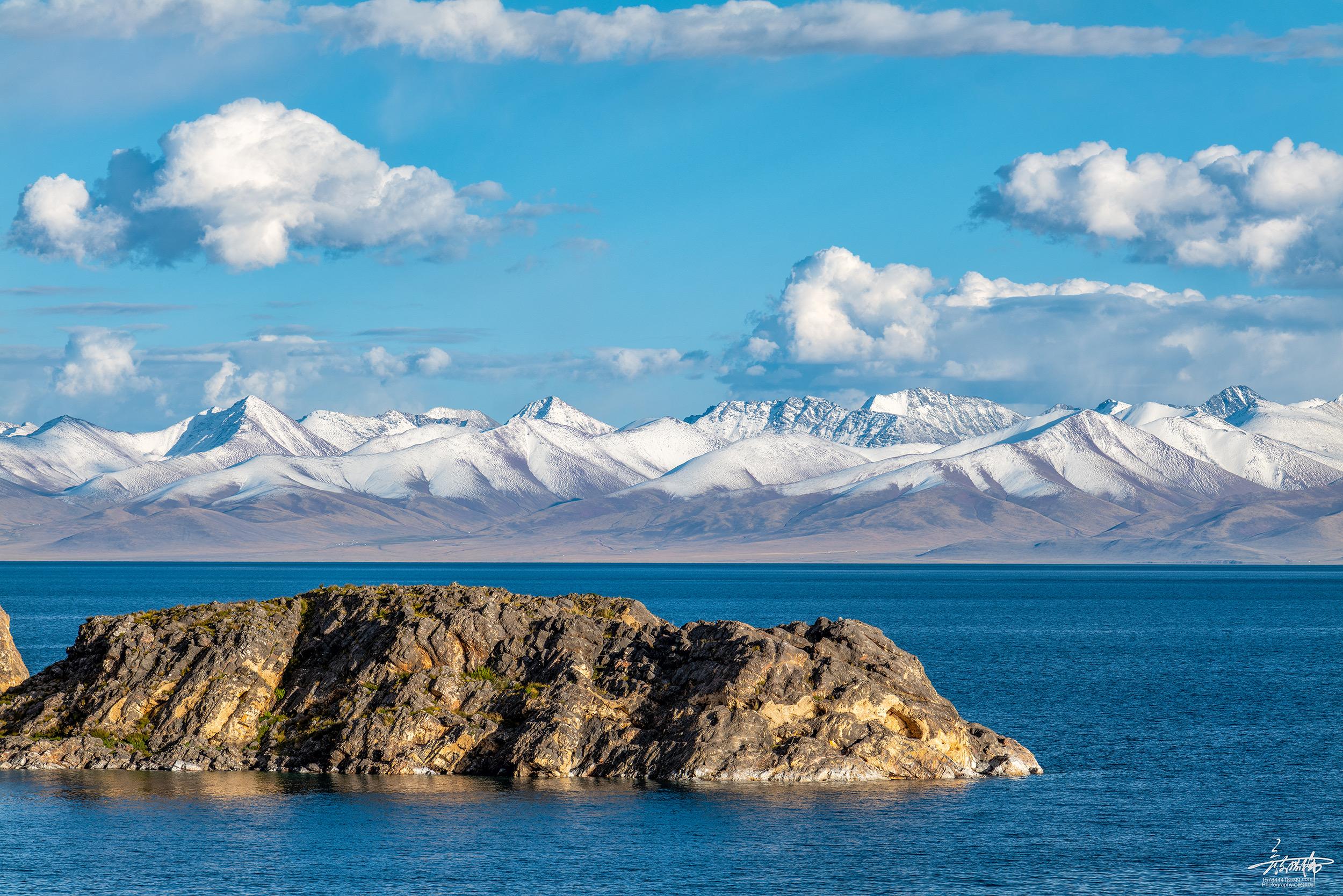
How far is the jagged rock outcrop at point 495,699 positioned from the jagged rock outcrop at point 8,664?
3017 millimetres

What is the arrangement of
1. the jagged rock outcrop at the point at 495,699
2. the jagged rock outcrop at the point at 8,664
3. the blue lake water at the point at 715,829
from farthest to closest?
the jagged rock outcrop at the point at 8,664 < the jagged rock outcrop at the point at 495,699 < the blue lake water at the point at 715,829

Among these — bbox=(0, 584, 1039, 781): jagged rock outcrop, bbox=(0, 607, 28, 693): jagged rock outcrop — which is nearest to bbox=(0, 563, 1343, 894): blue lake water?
bbox=(0, 584, 1039, 781): jagged rock outcrop

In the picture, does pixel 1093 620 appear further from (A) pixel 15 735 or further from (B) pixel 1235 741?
(A) pixel 15 735

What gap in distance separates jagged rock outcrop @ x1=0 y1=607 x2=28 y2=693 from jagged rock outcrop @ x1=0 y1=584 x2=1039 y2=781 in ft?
9.90

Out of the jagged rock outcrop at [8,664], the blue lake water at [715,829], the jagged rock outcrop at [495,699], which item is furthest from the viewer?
the jagged rock outcrop at [8,664]

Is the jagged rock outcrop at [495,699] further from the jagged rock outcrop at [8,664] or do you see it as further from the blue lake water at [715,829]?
the jagged rock outcrop at [8,664]

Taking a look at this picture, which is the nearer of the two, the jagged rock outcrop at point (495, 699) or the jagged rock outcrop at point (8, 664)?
the jagged rock outcrop at point (495, 699)

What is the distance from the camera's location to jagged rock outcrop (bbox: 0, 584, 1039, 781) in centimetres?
6756

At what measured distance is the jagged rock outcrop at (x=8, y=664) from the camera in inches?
3164

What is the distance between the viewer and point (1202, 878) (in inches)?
2048

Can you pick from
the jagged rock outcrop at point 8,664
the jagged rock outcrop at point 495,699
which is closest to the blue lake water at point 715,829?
the jagged rock outcrop at point 495,699

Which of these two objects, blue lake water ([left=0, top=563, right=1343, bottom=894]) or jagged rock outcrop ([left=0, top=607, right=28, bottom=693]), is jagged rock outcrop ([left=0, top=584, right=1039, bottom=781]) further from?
jagged rock outcrop ([left=0, top=607, right=28, bottom=693])

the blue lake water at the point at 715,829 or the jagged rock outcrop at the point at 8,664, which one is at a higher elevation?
the jagged rock outcrop at the point at 8,664

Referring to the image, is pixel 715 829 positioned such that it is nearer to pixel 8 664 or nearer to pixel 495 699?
pixel 495 699
